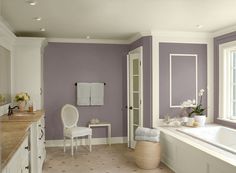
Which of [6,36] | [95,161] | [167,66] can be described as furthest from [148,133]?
[6,36]

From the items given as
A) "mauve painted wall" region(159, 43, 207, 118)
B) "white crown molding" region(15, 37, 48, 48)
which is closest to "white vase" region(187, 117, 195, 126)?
"mauve painted wall" region(159, 43, 207, 118)

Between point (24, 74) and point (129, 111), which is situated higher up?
point (24, 74)

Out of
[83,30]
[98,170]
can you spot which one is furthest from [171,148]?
[83,30]

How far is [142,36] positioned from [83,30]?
112 cm

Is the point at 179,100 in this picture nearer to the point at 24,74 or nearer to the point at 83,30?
the point at 83,30

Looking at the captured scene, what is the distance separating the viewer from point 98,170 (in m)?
4.09

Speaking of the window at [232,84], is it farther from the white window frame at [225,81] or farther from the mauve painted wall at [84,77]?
the mauve painted wall at [84,77]

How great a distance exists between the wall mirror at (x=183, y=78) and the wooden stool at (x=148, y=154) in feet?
3.96

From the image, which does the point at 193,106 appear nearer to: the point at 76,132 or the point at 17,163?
the point at 76,132

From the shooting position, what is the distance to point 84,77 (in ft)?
18.9

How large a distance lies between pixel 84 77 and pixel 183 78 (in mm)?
2124

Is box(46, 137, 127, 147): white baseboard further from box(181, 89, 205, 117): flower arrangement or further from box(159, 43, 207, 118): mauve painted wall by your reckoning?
box(181, 89, 205, 117): flower arrangement

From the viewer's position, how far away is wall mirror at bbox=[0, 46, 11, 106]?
379 centimetres

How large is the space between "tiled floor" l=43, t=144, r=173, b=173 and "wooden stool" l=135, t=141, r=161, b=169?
0.30ft
